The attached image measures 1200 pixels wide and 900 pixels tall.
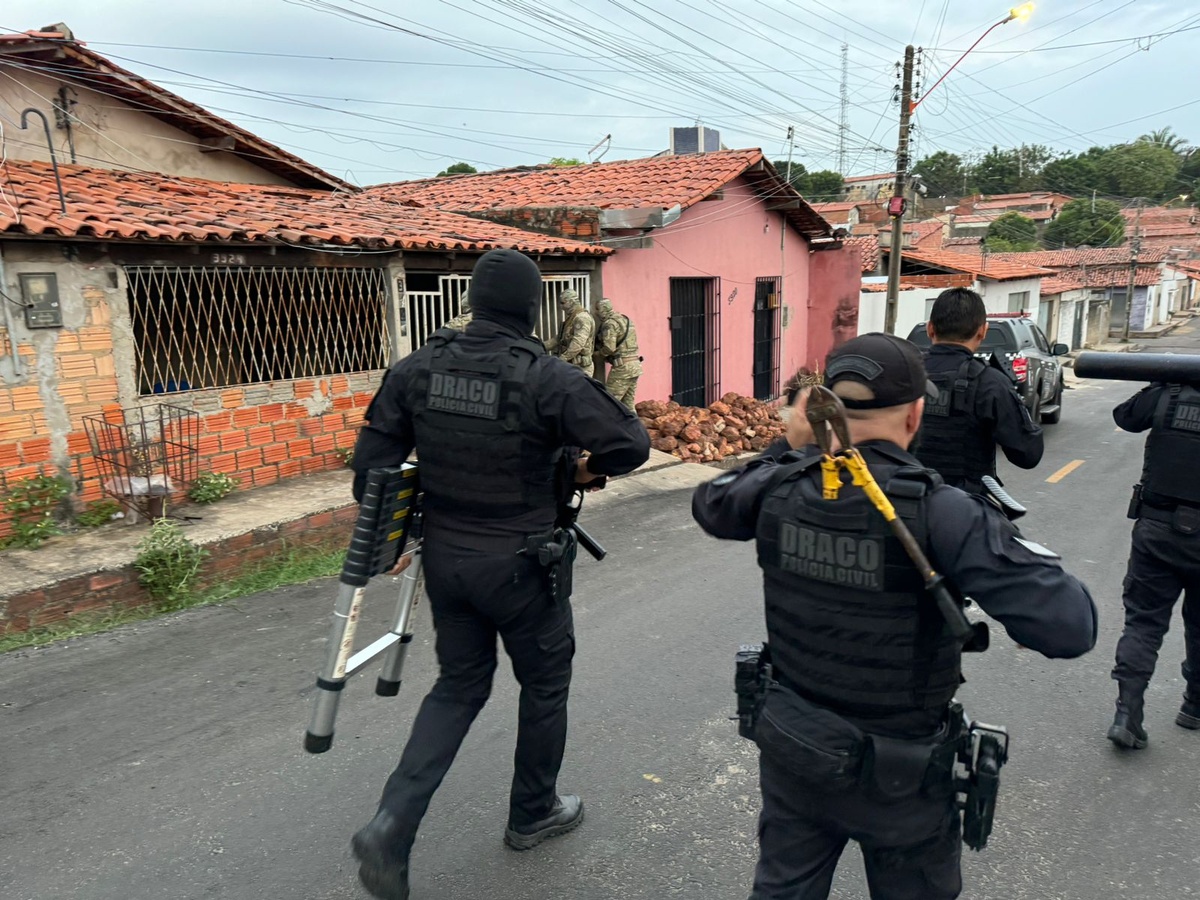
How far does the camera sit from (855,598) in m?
1.64

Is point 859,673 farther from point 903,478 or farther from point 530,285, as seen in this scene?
point 530,285

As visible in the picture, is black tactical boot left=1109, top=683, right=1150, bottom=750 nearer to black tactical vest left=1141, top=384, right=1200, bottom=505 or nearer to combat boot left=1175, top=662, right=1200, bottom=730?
combat boot left=1175, top=662, right=1200, bottom=730

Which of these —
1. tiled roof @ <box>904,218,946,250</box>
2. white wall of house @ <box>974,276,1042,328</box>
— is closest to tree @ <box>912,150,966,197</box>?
tiled roof @ <box>904,218,946,250</box>

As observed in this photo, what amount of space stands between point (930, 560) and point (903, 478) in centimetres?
16

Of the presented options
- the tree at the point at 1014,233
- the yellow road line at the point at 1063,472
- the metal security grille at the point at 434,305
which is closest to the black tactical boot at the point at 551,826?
the metal security grille at the point at 434,305

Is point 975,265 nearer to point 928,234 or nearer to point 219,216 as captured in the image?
point 928,234

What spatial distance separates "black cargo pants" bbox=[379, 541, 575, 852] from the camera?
7.84 ft

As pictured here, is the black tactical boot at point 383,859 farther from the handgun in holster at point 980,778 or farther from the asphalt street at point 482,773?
the handgun in holster at point 980,778

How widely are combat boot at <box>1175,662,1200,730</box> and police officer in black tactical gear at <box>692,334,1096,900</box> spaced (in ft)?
7.69

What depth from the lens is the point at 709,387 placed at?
12.2m

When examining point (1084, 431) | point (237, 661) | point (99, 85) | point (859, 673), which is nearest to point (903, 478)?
point (859, 673)

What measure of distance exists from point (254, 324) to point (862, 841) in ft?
21.2

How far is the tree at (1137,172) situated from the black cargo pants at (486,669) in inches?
2710

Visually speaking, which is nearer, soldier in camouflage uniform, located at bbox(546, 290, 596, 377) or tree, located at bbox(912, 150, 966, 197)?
soldier in camouflage uniform, located at bbox(546, 290, 596, 377)
